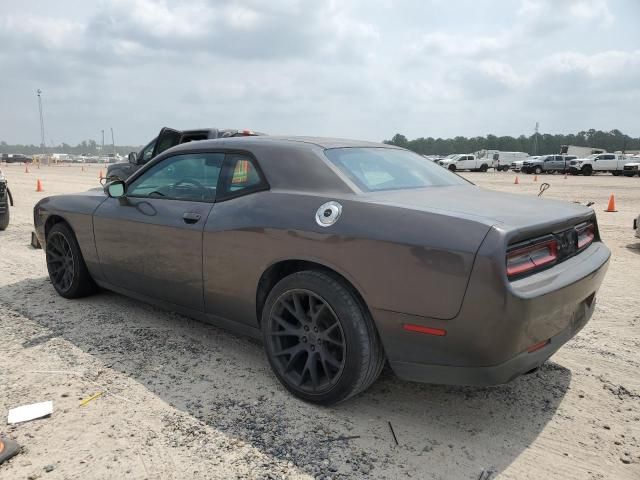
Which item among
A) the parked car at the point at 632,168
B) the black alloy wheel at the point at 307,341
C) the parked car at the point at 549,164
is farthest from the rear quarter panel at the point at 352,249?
the parked car at the point at 549,164

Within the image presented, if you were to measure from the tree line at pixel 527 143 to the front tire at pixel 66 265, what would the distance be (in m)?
92.1

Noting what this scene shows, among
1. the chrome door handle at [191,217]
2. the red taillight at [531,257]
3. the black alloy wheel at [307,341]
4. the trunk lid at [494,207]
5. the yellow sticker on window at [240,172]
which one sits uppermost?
the yellow sticker on window at [240,172]

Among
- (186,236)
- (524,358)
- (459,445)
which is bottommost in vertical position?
(459,445)

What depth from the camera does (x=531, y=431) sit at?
8.68 ft

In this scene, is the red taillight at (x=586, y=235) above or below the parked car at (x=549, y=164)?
below

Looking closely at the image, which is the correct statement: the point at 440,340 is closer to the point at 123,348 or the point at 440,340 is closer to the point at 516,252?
the point at 516,252

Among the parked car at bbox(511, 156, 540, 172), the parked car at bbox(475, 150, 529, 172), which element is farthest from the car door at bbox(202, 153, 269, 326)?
the parked car at bbox(475, 150, 529, 172)

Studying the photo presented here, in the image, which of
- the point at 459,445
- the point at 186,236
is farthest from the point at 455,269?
the point at 186,236

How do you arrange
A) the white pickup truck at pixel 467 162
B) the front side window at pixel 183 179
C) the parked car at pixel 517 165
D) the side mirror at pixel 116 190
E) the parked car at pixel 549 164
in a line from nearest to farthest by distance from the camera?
the front side window at pixel 183 179, the side mirror at pixel 116 190, the parked car at pixel 549 164, the parked car at pixel 517 165, the white pickup truck at pixel 467 162

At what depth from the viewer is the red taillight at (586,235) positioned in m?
2.93

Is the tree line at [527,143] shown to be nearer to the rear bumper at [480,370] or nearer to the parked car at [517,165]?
the parked car at [517,165]

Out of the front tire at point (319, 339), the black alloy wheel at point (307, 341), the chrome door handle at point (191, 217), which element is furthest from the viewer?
the chrome door handle at point (191, 217)

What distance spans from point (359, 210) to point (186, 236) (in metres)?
1.37

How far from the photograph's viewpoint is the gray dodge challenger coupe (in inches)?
89.8
